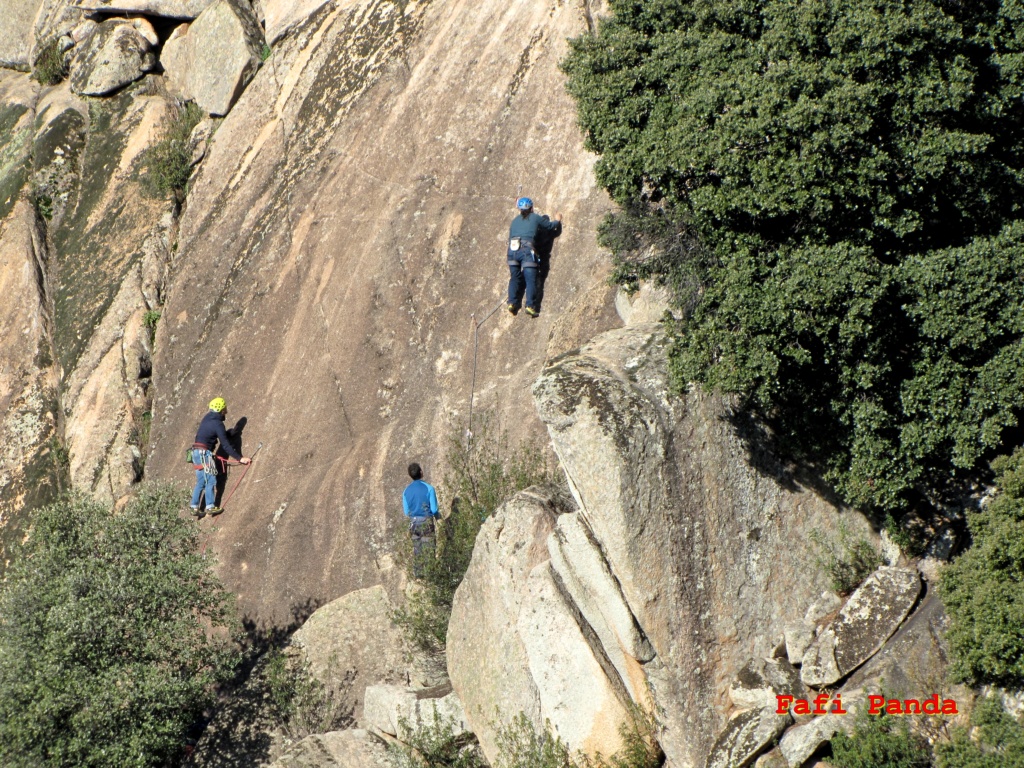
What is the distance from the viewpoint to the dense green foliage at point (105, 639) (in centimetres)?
1382

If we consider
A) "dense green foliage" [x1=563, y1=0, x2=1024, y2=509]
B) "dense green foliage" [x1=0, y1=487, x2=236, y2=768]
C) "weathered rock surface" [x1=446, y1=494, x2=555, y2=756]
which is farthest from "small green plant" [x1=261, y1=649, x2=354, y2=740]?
"dense green foliage" [x1=563, y1=0, x2=1024, y2=509]

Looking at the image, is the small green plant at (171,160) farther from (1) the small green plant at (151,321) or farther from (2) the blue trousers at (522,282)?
(2) the blue trousers at (522,282)

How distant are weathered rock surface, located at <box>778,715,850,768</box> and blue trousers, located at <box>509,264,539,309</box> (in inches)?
342

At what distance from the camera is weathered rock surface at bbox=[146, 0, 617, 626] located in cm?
1791

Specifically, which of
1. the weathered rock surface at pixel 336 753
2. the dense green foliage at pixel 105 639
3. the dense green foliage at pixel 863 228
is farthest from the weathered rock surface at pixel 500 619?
the dense green foliage at pixel 105 639

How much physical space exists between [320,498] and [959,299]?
1125 centimetres

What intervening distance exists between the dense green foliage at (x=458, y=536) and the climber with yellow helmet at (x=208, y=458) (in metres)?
4.12

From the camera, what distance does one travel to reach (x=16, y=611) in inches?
578

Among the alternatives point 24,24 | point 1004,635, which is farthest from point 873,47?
point 24,24

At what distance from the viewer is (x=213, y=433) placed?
1897cm

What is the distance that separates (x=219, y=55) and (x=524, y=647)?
1655 centimetres

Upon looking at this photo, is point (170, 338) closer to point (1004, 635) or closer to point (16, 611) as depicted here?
point (16, 611)

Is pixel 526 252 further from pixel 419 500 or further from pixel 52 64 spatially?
pixel 52 64

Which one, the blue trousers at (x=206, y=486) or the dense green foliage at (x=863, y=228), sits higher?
the dense green foliage at (x=863, y=228)
